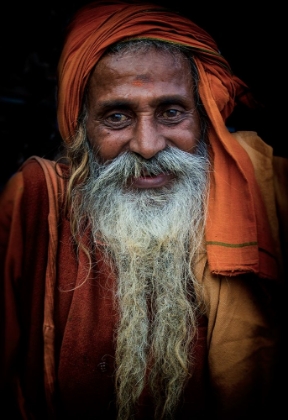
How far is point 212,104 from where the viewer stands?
5.70ft

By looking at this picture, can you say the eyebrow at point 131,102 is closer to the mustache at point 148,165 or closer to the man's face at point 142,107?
the man's face at point 142,107

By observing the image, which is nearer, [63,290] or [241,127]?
[63,290]

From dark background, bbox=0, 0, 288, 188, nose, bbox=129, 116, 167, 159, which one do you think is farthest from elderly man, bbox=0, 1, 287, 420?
dark background, bbox=0, 0, 288, 188

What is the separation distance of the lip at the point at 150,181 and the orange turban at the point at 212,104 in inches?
10.1

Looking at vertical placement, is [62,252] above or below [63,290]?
above

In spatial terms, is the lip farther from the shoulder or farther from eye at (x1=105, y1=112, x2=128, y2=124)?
the shoulder

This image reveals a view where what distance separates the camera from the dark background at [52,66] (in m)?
2.22

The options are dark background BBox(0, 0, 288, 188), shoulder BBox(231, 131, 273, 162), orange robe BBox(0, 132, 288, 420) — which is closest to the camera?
orange robe BBox(0, 132, 288, 420)

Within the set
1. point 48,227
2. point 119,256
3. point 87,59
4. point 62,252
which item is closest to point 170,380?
point 119,256

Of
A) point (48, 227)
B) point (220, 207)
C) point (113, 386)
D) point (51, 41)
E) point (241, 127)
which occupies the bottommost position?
point (113, 386)

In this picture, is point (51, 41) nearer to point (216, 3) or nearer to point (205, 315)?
point (216, 3)

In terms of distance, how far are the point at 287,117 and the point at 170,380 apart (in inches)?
71.8

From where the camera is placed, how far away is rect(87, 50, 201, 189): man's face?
166 centimetres

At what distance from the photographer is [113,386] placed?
5.41 feet
